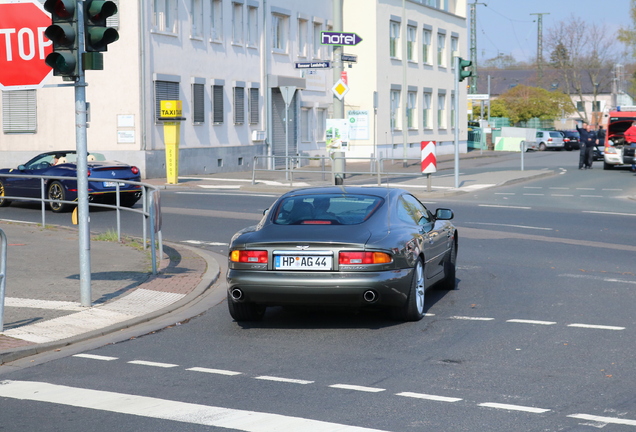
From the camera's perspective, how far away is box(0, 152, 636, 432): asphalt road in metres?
5.79

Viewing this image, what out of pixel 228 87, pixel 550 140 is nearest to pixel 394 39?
pixel 228 87

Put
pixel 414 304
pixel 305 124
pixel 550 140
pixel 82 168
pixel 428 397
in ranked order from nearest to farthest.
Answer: pixel 428 397 → pixel 414 304 → pixel 82 168 → pixel 305 124 → pixel 550 140

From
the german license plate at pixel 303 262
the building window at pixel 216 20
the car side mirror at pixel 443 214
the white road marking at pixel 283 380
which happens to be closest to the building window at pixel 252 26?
the building window at pixel 216 20

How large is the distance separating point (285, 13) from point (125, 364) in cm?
3831

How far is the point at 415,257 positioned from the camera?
8.98 metres

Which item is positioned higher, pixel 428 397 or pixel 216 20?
pixel 216 20

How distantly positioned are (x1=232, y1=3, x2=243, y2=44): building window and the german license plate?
32637 mm

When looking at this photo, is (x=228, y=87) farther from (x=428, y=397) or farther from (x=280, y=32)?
(x=428, y=397)

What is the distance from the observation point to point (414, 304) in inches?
349

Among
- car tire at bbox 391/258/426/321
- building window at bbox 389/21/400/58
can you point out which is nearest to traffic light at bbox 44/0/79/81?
car tire at bbox 391/258/426/321

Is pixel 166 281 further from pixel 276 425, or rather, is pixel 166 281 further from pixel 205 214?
pixel 205 214

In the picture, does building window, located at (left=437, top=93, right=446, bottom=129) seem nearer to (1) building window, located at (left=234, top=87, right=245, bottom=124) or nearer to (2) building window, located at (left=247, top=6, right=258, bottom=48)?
(2) building window, located at (left=247, top=6, right=258, bottom=48)

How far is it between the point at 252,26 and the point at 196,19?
4.39 m

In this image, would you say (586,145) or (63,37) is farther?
(586,145)
